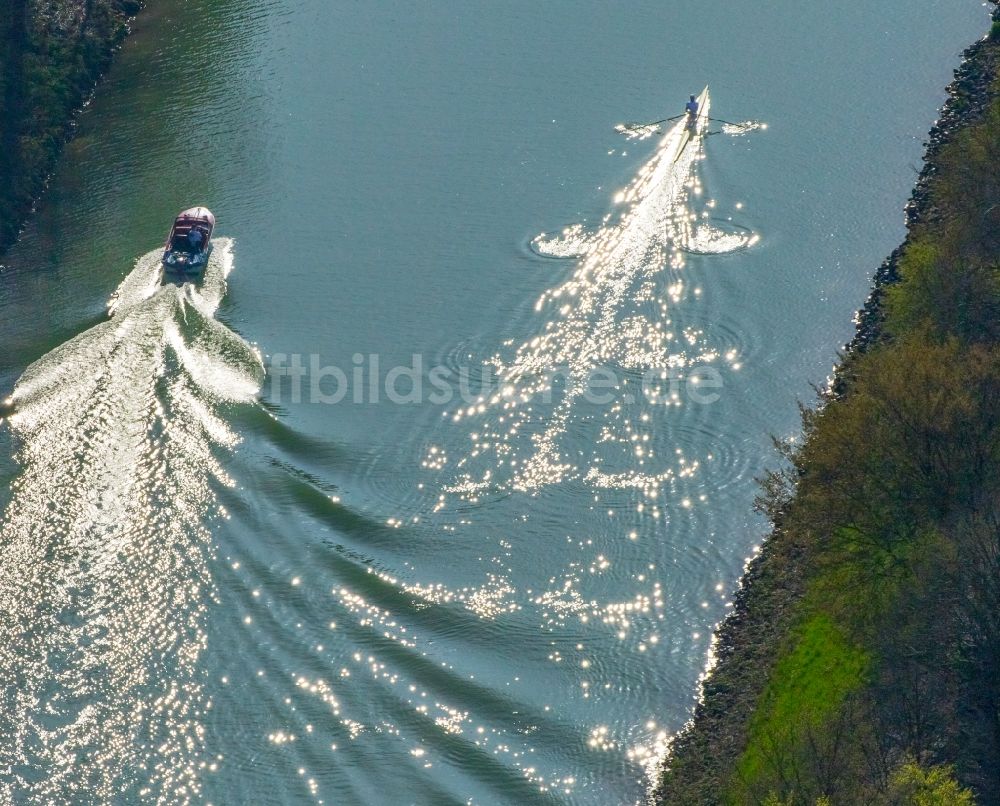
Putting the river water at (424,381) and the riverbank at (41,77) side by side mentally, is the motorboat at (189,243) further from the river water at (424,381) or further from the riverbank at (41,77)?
the riverbank at (41,77)

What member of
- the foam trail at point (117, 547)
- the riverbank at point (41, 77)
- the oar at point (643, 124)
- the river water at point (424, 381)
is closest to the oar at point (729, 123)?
the river water at point (424, 381)

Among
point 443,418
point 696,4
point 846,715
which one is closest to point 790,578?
point 846,715

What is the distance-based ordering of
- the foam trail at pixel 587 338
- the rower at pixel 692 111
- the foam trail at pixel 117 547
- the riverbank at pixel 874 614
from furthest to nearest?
the rower at pixel 692 111 → the foam trail at pixel 587 338 → the foam trail at pixel 117 547 → the riverbank at pixel 874 614

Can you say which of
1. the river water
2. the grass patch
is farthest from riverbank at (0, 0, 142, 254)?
the grass patch

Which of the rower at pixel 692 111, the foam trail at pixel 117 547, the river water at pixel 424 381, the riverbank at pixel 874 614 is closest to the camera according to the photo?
the riverbank at pixel 874 614

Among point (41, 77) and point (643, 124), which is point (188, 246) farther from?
point (643, 124)

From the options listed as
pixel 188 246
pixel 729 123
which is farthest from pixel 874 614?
pixel 188 246
